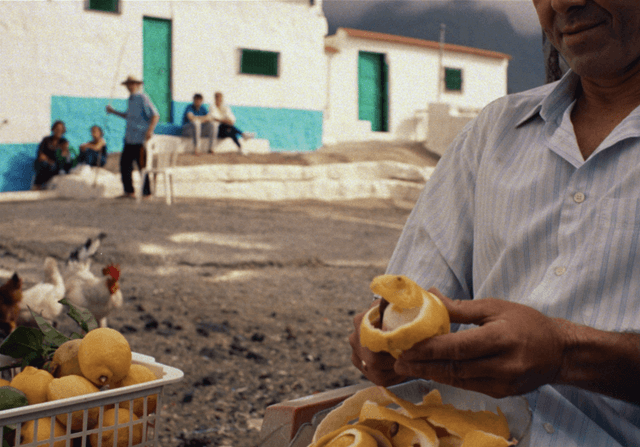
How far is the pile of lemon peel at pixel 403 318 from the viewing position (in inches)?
43.8

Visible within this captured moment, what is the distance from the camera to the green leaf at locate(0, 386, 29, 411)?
1.32m

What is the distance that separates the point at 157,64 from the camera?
1496 cm

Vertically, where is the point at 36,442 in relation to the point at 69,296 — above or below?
above

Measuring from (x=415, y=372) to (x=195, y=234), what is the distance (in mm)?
7051

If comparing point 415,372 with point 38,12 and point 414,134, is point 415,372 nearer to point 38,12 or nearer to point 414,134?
point 38,12

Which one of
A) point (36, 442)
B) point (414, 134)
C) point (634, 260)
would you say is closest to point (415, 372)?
point (634, 260)

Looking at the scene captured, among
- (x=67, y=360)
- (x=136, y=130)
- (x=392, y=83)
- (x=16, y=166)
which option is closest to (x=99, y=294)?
(x=67, y=360)

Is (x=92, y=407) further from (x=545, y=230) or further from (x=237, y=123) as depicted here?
(x=237, y=123)

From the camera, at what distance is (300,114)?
16.8 m

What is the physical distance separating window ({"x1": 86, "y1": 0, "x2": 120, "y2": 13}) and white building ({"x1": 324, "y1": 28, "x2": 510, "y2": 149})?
589cm

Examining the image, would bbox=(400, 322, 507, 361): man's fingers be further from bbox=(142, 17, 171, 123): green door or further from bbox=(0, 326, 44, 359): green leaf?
bbox=(142, 17, 171, 123): green door

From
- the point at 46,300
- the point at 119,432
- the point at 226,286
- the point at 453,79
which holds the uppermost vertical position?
the point at 453,79

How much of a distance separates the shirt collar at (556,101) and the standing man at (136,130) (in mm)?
9637

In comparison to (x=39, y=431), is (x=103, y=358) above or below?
above
